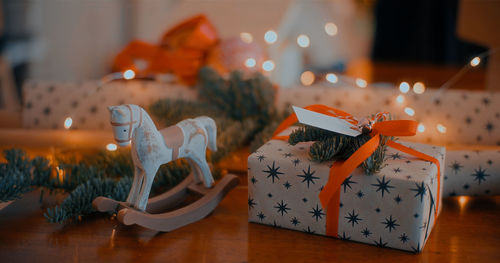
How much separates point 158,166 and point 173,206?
0.10 metres

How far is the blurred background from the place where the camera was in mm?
1406

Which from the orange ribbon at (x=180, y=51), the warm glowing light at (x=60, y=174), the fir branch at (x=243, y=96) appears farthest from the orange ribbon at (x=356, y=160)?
the orange ribbon at (x=180, y=51)

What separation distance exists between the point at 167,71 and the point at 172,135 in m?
0.52

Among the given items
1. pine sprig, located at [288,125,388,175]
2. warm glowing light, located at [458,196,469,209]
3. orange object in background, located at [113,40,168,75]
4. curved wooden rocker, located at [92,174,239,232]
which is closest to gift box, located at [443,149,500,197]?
warm glowing light, located at [458,196,469,209]

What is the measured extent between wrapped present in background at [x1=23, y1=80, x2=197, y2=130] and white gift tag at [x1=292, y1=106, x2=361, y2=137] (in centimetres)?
42

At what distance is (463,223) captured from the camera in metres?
0.63

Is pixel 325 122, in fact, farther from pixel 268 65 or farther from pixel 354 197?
pixel 268 65

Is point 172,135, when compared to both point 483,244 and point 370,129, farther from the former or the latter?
point 483,244

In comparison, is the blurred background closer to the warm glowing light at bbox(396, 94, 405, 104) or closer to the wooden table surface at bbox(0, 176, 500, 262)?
the warm glowing light at bbox(396, 94, 405, 104)

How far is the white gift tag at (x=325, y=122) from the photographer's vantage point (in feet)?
1.88

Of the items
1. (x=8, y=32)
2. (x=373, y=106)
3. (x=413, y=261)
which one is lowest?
(x=413, y=261)

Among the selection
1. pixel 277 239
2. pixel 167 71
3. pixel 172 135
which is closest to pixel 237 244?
pixel 277 239

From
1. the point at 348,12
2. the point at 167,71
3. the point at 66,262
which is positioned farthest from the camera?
the point at 348,12

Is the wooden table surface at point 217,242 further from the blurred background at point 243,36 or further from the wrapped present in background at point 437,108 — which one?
the blurred background at point 243,36
